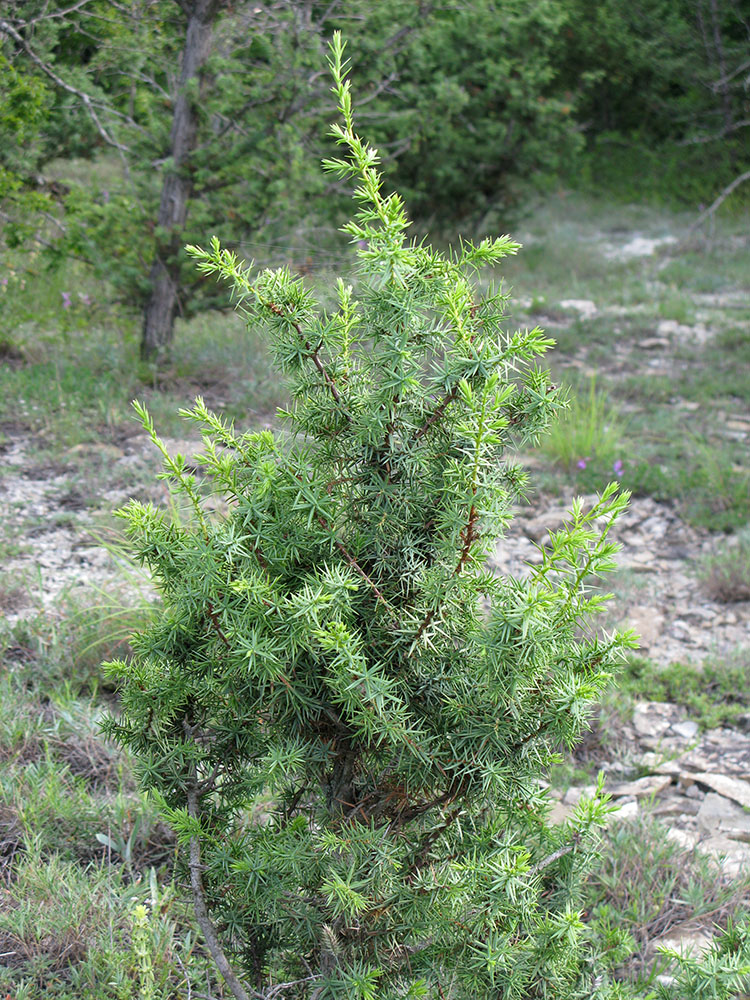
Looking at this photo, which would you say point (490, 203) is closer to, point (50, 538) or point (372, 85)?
point (372, 85)

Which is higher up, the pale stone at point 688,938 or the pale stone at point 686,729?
the pale stone at point 688,938

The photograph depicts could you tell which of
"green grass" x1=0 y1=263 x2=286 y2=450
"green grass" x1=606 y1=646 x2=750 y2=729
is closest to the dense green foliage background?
"green grass" x1=0 y1=263 x2=286 y2=450

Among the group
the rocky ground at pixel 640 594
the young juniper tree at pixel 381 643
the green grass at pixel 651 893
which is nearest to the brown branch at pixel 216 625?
the young juniper tree at pixel 381 643

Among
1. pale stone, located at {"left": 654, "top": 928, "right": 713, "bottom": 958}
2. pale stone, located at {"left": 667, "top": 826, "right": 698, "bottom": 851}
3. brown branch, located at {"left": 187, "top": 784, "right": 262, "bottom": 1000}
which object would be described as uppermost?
brown branch, located at {"left": 187, "top": 784, "right": 262, "bottom": 1000}

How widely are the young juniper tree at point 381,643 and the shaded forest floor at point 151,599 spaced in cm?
39

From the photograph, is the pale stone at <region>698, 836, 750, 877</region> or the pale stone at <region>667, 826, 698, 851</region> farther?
the pale stone at <region>667, 826, 698, 851</region>

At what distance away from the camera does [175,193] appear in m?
6.01

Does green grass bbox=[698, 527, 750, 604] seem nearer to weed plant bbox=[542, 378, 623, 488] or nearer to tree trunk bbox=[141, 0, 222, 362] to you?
weed plant bbox=[542, 378, 623, 488]

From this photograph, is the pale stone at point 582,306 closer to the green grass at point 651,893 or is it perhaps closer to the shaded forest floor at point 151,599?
the shaded forest floor at point 151,599

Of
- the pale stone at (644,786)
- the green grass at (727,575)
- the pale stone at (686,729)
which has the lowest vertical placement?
the green grass at (727,575)

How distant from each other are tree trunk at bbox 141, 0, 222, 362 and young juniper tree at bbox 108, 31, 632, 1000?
4.71m

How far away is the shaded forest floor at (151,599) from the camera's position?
2.37 metres

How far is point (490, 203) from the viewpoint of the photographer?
1120cm

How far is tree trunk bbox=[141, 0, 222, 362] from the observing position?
572 centimetres
